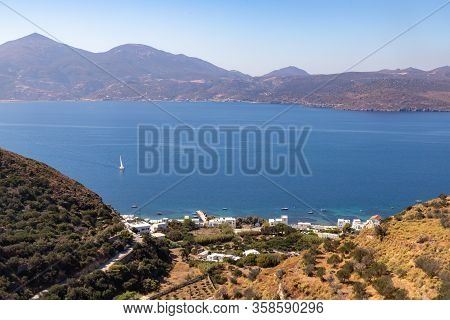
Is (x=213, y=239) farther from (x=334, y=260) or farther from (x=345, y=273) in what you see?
(x=345, y=273)

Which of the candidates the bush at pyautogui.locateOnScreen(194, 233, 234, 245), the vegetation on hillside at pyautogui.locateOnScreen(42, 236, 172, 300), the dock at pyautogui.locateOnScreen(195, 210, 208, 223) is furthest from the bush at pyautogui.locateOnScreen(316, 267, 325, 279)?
the dock at pyautogui.locateOnScreen(195, 210, 208, 223)

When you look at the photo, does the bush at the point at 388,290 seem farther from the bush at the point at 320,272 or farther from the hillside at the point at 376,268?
the bush at the point at 320,272

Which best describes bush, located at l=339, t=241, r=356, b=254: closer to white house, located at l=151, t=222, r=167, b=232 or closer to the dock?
white house, located at l=151, t=222, r=167, b=232

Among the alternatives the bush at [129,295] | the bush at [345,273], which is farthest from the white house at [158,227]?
the bush at [345,273]

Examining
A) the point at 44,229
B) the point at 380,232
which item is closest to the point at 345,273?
the point at 380,232

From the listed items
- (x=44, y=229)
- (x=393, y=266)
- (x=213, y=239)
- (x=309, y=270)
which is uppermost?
(x=393, y=266)

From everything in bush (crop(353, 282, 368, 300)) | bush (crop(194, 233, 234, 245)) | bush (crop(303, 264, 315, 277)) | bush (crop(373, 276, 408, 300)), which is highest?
bush (crop(373, 276, 408, 300))
